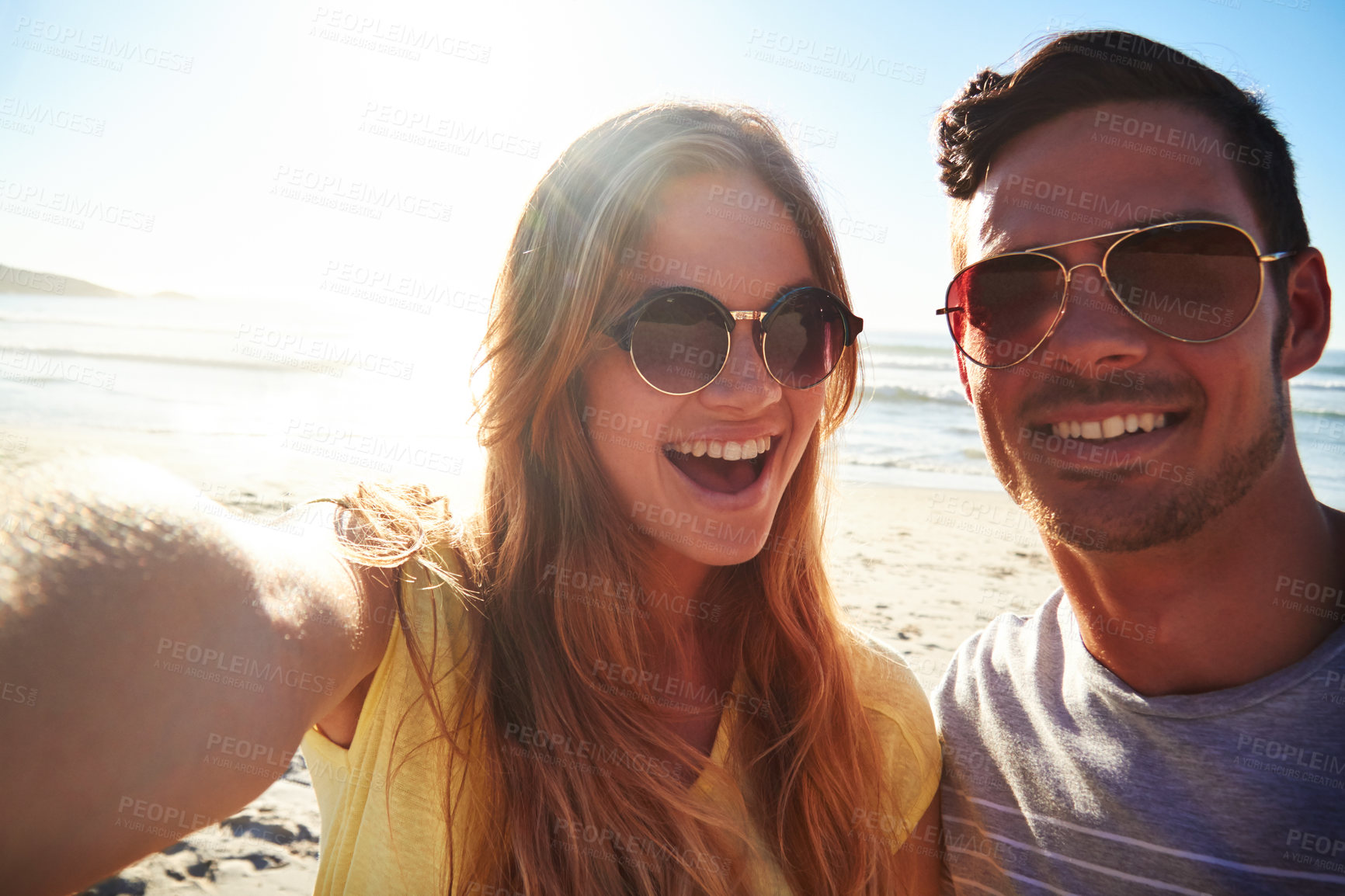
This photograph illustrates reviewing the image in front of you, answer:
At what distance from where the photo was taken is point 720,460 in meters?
2.23

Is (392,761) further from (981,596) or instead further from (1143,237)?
(981,596)

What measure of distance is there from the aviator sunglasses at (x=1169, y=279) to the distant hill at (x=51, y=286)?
114 feet

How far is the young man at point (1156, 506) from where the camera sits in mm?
1730

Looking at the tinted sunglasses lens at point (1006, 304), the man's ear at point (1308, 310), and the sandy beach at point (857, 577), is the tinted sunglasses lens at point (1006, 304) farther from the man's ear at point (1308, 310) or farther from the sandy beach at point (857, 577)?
the sandy beach at point (857, 577)

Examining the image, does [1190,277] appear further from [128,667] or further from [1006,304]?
[128,667]

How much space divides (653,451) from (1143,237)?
56.4 inches

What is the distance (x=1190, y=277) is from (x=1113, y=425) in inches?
16.7

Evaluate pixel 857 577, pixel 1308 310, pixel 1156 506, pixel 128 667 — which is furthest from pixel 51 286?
pixel 1308 310

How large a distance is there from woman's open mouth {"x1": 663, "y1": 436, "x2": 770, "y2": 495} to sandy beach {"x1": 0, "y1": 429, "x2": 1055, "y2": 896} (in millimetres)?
641

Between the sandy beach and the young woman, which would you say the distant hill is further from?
the young woman

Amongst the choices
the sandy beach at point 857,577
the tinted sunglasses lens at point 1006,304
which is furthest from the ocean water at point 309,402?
the tinted sunglasses lens at point 1006,304

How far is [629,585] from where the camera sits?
6.84 feet

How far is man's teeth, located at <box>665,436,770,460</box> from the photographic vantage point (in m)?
2.10

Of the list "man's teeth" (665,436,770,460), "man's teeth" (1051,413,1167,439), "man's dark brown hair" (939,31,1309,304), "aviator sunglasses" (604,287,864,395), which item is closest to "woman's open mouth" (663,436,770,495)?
"man's teeth" (665,436,770,460)
